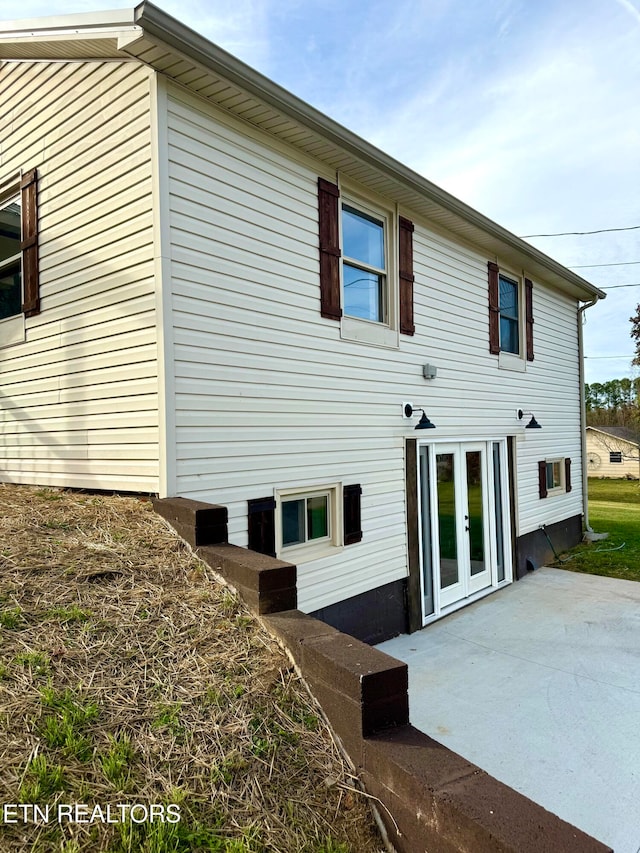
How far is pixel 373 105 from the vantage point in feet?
31.7

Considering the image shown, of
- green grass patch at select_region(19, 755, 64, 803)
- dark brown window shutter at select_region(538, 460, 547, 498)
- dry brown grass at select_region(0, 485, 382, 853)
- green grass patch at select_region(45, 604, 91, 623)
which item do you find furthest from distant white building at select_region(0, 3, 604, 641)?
dark brown window shutter at select_region(538, 460, 547, 498)

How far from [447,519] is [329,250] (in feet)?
12.1

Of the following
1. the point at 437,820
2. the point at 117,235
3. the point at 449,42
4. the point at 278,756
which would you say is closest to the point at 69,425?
the point at 117,235

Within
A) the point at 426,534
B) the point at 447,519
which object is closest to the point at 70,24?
the point at 426,534

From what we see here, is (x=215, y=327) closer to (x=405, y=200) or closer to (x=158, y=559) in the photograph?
(x=158, y=559)

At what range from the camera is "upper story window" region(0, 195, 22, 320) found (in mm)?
5336

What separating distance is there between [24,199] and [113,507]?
339cm

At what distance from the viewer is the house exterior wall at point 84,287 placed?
381 centimetres

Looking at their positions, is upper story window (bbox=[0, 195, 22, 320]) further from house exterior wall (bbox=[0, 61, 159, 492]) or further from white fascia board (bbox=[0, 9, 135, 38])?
white fascia board (bbox=[0, 9, 135, 38])

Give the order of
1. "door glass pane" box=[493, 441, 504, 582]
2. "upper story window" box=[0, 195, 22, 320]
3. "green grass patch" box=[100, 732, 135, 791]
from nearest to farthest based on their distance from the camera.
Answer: "green grass patch" box=[100, 732, 135, 791], "upper story window" box=[0, 195, 22, 320], "door glass pane" box=[493, 441, 504, 582]

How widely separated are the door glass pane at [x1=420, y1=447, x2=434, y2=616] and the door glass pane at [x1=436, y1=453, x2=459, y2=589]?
27 centimetres

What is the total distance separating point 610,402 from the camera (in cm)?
5541

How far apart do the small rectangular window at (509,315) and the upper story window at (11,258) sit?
257 inches

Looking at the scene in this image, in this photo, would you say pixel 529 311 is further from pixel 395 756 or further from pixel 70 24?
pixel 395 756
